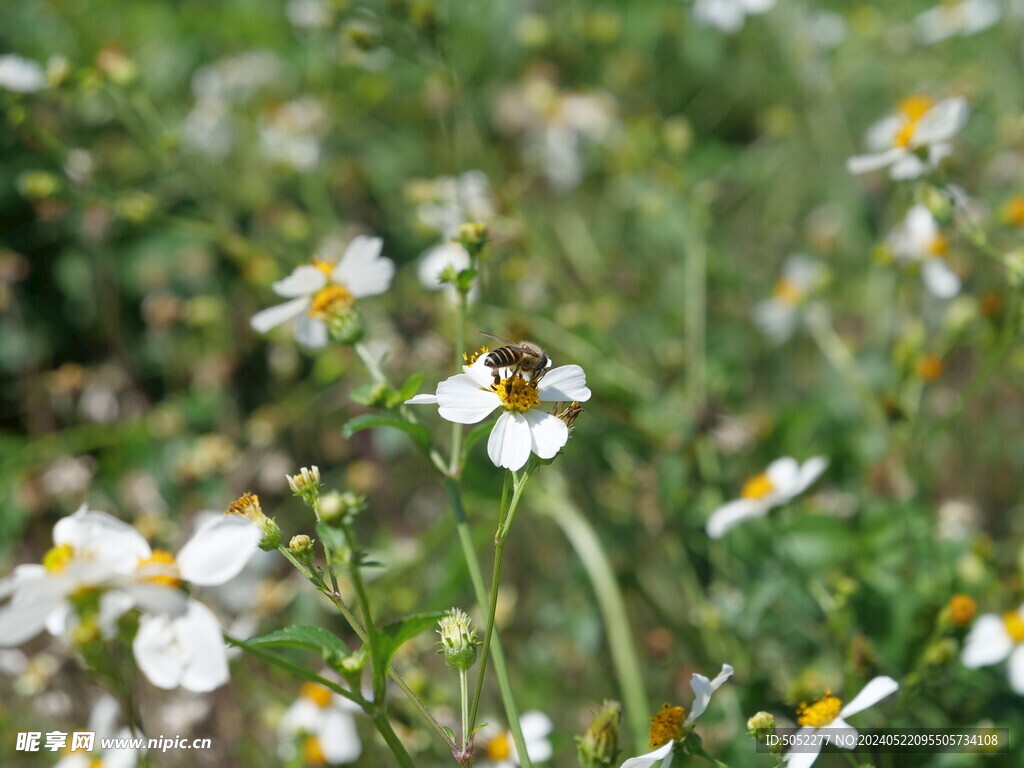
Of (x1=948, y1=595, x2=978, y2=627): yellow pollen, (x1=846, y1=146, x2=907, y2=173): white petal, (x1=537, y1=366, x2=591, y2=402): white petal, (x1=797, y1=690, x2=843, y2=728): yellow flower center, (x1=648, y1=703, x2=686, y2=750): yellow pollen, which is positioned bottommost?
(x1=948, y1=595, x2=978, y2=627): yellow pollen

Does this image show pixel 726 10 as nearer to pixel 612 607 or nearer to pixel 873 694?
pixel 612 607

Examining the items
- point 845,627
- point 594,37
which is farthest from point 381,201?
point 845,627

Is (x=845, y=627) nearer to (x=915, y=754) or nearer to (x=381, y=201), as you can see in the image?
(x=915, y=754)

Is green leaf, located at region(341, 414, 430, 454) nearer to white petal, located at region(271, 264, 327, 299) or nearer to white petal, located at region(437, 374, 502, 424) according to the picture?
white petal, located at region(437, 374, 502, 424)

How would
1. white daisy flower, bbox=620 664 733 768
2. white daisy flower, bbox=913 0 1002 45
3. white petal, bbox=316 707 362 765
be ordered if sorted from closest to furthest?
white daisy flower, bbox=620 664 733 768 → white petal, bbox=316 707 362 765 → white daisy flower, bbox=913 0 1002 45

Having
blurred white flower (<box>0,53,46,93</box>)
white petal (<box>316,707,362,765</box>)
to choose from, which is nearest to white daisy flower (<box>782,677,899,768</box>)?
white petal (<box>316,707,362,765</box>)

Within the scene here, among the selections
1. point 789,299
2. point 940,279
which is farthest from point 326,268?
point 789,299

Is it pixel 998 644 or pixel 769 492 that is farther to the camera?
pixel 769 492
